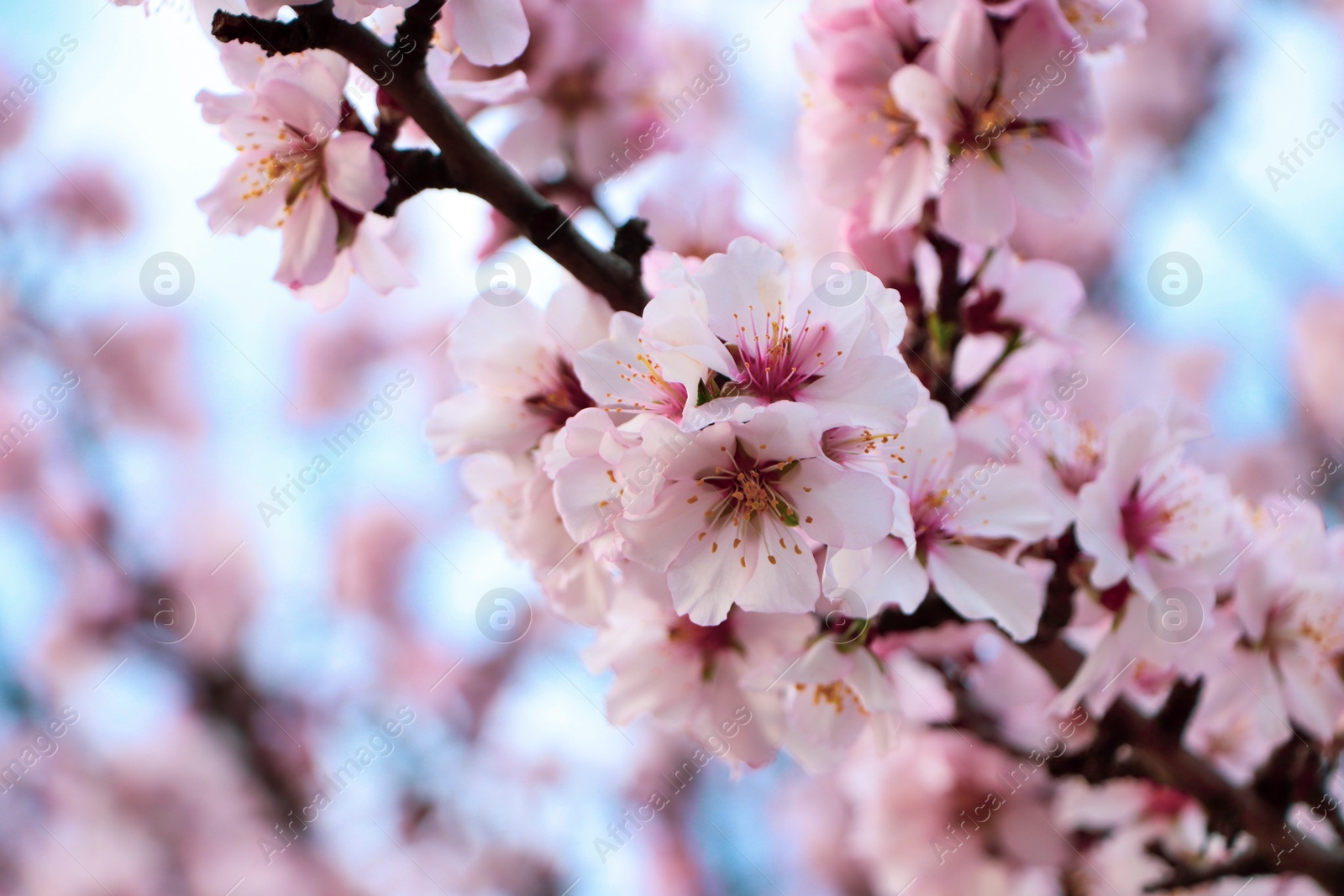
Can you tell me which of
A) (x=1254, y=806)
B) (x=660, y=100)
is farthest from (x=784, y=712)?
(x=660, y=100)

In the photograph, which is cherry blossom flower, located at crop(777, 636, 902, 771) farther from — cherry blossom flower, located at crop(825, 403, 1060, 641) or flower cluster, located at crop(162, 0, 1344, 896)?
cherry blossom flower, located at crop(825, 403, 1060, 641)

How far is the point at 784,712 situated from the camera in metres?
1.09

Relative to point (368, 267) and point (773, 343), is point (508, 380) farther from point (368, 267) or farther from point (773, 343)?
point (773, 343)

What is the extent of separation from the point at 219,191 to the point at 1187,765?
4.65 feet

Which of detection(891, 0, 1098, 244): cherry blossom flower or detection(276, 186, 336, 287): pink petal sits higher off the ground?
detection(276, 186, 336, 287): pink petal

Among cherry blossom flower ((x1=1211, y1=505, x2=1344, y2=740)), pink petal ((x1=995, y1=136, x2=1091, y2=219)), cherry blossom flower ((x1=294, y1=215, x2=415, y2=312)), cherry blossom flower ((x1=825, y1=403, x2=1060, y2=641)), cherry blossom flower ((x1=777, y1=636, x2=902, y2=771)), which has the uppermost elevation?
cherry blossom flower ((x1=294, y1=215, x2=415, y2=312))

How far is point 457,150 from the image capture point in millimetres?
919

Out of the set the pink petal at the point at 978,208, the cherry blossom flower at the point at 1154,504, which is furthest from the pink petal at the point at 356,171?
the cherry blossom flower at the point at 1154,504

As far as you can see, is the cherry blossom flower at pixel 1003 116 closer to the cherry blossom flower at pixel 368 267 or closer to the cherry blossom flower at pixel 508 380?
the cherry blossom flower at pixel 508 380

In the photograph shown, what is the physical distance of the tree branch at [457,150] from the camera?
820 millimetres

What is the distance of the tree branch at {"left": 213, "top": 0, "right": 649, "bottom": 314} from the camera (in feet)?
2.69

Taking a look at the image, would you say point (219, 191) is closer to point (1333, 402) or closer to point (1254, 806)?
point (1254, 806)
